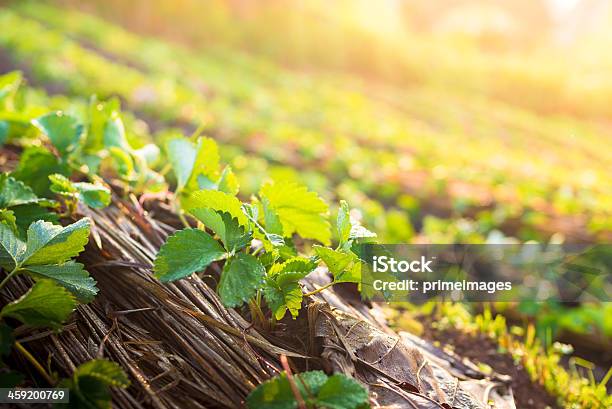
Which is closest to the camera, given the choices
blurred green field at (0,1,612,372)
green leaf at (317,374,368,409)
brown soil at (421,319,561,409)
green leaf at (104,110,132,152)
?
green leaf at (317,374,368,409)

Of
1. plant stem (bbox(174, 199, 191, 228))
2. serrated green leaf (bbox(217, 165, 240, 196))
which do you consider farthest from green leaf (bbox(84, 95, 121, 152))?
serrated green leaf (bbox(217, 165, 240, 196))

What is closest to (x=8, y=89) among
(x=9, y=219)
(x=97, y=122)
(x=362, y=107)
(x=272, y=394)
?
(x=97, y=122)

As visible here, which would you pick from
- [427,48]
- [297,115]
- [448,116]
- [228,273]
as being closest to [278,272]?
[228,273]

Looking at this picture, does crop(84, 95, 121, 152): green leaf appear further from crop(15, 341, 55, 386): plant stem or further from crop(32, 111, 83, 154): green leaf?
crop(15, 341, 55, 386): plant stem

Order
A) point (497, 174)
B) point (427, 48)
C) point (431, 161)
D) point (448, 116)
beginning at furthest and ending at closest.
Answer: point (427, 48), point (448, 116), point (431, 161), point (497, 174)

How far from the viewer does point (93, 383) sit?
0.81 m

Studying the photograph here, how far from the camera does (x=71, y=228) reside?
0.92 metres

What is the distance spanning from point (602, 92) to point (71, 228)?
46.8 feet

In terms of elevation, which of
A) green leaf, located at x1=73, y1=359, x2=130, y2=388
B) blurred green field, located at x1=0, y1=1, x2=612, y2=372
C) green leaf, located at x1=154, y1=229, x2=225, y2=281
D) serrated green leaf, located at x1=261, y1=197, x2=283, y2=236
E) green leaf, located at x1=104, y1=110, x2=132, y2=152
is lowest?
blurred green field, located at x1=0, y1=1, x2=612, y2=372

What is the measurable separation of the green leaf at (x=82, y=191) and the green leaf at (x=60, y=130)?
0.24 m

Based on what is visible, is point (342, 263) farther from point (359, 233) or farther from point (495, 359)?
point (495, 359)

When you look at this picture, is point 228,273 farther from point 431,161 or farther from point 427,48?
point 427,48

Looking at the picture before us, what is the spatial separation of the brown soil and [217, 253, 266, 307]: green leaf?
2.69 ft

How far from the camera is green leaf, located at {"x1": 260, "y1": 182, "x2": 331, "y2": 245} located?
1.08 m
